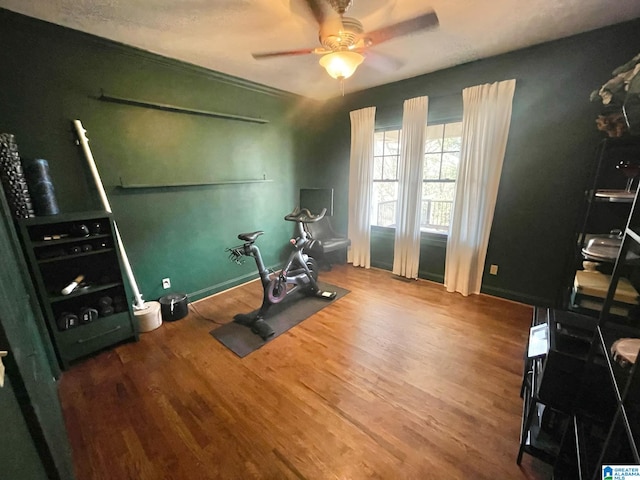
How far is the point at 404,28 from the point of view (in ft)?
4.94

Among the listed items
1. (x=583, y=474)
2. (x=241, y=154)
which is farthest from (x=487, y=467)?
(x=241, y=154)

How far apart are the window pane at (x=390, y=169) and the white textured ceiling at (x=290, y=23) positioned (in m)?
1.28

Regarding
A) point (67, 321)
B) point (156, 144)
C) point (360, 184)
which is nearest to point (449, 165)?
point (360, 184)

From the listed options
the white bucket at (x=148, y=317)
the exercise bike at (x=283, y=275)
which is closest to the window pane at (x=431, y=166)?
the exercise bike at (x=283, y=275)

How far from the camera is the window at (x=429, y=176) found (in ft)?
10.5

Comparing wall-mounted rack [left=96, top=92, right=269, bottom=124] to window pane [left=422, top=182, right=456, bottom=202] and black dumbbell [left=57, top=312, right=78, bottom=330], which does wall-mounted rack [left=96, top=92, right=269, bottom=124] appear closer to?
black dumbbell [left=57, top=312, right=78, bottom=330]

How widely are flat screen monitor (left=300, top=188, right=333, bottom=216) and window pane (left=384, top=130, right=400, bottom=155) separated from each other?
1.19 meters

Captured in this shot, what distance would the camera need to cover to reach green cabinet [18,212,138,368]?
182 centimetres

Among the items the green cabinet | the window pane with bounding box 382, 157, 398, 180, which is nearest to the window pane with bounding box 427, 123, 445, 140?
the window pane with bounding box 382, 157, 398, 180

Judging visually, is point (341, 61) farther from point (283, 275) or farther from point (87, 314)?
point (87, 314)

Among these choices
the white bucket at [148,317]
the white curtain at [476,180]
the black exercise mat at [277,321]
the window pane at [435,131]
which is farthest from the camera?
the window pane at [435,131]

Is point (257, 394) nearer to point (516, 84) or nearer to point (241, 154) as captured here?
point (241, 154)

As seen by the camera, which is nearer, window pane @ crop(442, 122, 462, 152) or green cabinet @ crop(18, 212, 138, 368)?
green cabinet @ crop(18, 212, 138, 368)

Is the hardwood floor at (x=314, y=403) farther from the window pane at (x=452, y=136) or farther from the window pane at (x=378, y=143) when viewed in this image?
the window pane at (x=378, y=143)
